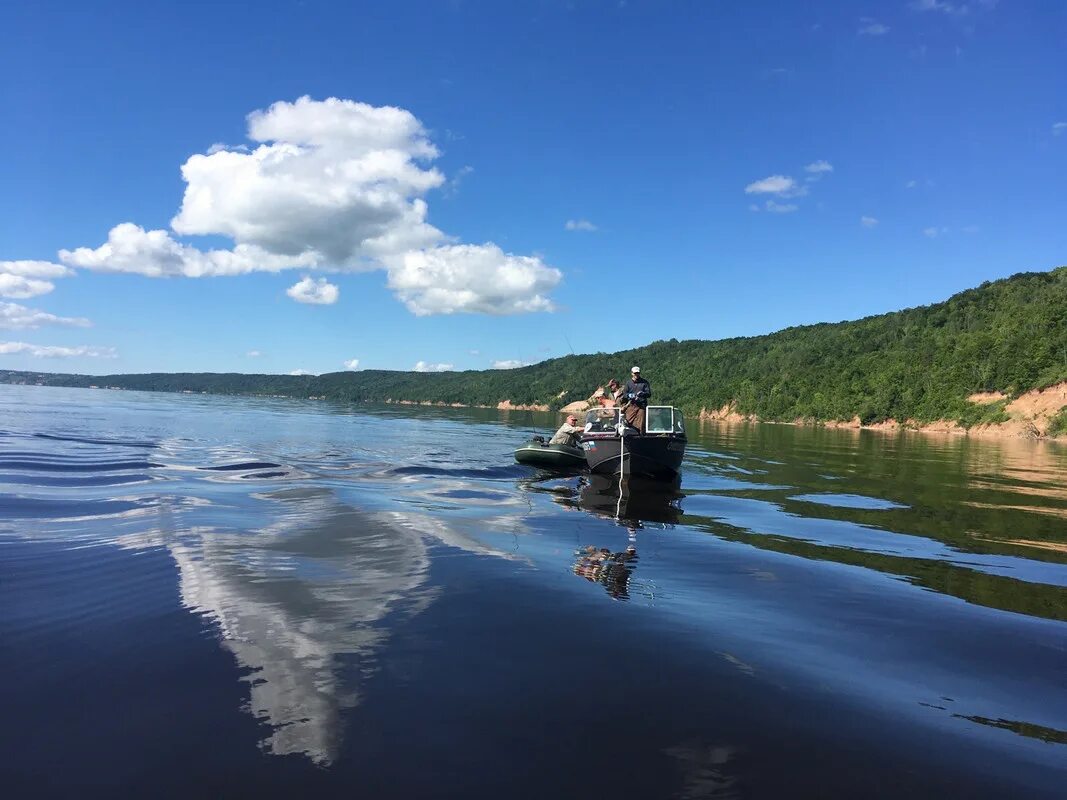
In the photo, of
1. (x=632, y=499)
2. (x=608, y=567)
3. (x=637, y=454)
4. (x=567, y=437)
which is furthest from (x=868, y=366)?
(x=608, y=567)

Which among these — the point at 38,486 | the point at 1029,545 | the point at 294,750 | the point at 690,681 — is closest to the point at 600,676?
the point at 690,681

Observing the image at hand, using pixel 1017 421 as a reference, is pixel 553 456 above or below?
below

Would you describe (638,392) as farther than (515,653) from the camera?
Yes

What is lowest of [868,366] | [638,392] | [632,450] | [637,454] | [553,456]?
[553,456]

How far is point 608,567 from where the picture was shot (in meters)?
8.24

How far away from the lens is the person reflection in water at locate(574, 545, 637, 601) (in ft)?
24.0

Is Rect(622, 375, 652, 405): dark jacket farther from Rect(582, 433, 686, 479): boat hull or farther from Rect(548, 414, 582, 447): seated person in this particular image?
Rect(548, 414, 582, 447): seated person

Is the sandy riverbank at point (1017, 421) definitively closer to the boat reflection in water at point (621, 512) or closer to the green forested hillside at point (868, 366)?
the green forested hillside at point (868, 366)

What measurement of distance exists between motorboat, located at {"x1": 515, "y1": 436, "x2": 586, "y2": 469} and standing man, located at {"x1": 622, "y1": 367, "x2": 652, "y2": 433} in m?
2.93

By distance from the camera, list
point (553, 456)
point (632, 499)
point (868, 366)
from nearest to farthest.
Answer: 1. point (632, 499)
2. point (553, 456)
3. point (868, 366)

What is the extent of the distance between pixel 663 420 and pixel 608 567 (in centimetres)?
1212

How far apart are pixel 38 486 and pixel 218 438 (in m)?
15.1

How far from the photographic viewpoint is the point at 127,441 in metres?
22.8

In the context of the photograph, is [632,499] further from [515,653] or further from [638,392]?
[515,653]
